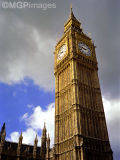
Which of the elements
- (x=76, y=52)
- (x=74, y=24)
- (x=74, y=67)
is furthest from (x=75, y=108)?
(x=74, y=24)

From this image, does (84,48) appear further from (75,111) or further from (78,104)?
(75,111)

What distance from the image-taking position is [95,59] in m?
59.2

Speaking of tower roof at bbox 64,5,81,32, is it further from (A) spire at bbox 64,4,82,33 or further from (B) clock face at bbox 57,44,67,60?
(B) clock face at bbox 57,44,67,60

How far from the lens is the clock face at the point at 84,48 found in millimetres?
57625

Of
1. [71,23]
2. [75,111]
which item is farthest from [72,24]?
[75,111]

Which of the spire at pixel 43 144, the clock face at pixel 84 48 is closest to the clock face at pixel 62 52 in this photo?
the clock face at pixel 84 48

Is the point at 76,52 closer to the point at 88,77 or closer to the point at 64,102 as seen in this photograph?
the point at 88,77

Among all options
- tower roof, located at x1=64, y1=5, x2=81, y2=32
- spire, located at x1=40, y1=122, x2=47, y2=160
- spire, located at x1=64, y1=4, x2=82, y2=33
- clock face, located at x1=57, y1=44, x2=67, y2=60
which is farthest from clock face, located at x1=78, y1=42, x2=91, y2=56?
spire, located at x1=40, y1=122, x2=47, y2=160

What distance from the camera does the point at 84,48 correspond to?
58.7 m

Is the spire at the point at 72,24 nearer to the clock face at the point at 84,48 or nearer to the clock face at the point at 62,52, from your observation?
the clock face at the point at 62,52

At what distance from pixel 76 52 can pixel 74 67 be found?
568 cm

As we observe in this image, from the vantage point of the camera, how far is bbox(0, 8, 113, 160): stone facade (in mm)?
41094

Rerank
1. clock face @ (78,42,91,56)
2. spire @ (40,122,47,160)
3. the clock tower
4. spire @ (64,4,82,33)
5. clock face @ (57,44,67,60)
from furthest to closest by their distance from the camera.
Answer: spire @ (64,4,82,33) → clock face @ (57,44,67,60) → clock face @ (78,42,91,56) → spire @ (40,122,47,160) → the clock tower

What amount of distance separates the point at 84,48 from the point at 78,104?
830 inches
